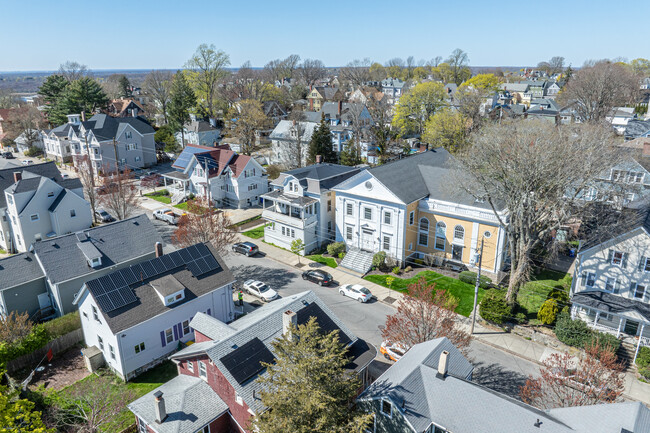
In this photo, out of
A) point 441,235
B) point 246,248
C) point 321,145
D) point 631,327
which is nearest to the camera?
point 631,327

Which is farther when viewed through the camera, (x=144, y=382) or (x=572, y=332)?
(x=572, y=332)

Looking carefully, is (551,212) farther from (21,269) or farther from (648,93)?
(648,93)

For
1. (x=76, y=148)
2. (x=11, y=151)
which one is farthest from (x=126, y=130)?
(x=11, y=151)

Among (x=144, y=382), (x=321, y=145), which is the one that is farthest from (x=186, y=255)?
(x=321, y=145)

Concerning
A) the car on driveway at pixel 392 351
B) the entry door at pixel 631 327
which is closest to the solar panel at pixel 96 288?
the car on driveway at pixel 392 351

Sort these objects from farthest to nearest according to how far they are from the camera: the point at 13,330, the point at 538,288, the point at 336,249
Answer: the point at 336,249
the point at 538,288
the point at 13,330

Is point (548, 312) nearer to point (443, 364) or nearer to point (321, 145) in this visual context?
point (443, 364)

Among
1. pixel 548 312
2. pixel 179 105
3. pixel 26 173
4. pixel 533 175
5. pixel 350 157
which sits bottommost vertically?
pixel 548 312
